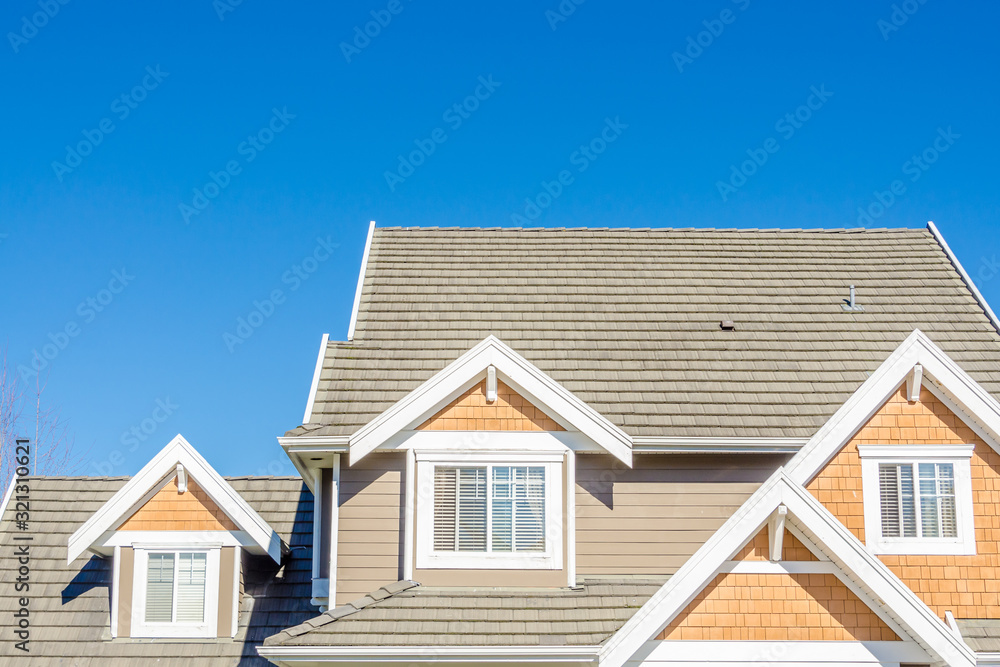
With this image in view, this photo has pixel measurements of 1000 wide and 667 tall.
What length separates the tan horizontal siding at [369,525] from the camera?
14422 mm

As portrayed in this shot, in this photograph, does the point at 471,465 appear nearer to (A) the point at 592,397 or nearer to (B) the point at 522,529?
(B) the point at 522,529

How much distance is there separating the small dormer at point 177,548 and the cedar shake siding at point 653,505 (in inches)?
195

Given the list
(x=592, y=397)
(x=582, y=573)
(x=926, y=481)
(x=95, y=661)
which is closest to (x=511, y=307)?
(x=592, y=397)

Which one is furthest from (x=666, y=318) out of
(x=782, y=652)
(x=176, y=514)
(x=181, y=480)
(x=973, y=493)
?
(x=176, y=514)

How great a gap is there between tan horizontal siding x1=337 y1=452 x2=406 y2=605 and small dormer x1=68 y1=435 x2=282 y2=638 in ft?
5.55

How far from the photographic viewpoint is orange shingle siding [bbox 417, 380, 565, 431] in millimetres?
14602

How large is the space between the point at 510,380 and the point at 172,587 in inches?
249

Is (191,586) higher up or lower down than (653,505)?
lower down

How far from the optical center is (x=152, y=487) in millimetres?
15547

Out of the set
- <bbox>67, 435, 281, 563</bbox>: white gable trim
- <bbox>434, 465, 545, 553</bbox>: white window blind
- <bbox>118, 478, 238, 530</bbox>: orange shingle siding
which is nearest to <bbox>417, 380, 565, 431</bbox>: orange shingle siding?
<bbox>434, 465, 545, 553</bbox>: white window blind

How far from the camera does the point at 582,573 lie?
14.6 meters

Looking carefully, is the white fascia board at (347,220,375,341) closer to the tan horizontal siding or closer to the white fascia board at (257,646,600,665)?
the tan horizontal siding

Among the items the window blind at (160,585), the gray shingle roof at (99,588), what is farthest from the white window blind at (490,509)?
the window blind at (160,585)

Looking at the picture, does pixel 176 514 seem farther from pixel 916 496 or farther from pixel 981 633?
pixel 981 633
